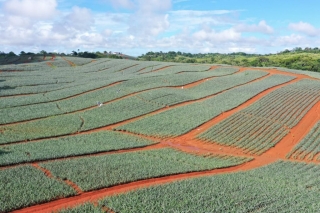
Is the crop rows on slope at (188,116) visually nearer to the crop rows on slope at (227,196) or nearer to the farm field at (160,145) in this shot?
the farm field at (160,145)

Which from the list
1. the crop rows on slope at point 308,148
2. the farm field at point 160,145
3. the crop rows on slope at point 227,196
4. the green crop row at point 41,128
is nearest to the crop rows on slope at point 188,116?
the farm field at point 160,145

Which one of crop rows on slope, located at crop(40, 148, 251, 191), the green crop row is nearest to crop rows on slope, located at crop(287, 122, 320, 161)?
crop rows on slope, located at crop(40, 148, 251, 191)

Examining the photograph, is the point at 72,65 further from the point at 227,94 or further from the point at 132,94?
the point at 227,94

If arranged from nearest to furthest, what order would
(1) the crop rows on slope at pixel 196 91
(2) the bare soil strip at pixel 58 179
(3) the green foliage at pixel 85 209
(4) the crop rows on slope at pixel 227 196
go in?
1. (3) the green foliage at pixel 85 209
2. (4) the crop rows on slope at pixel 227 196
3. (2) the bare soil strip at pixel 58 179
4. (1) the crop rows on slope at pixel 196 91

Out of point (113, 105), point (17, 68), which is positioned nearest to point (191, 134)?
point (113, 105)

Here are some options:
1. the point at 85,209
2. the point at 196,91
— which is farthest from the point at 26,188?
the point at 196,91

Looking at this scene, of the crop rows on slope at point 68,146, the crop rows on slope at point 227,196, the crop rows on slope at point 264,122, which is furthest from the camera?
the crop rows on slope at point 264,122

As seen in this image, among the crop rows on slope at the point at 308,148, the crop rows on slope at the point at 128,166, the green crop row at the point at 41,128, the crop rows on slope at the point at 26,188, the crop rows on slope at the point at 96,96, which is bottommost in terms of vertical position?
the crop rows on slope at the point at 308,148

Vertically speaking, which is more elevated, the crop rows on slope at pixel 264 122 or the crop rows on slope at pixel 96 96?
the crop rows on slope at pixel 96 96
